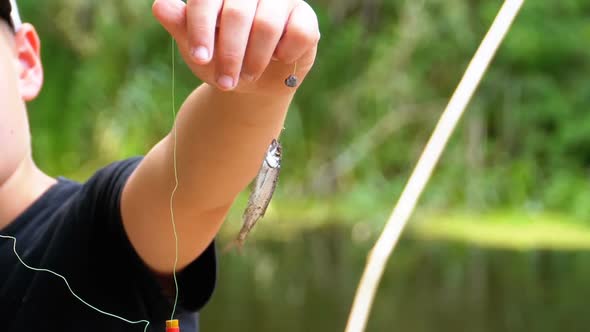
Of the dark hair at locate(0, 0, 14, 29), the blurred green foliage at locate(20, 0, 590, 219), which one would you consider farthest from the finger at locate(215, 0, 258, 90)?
the blurred green foliage at locate(20, 0, 590, 219)

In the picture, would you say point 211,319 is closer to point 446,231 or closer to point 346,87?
point 446,231

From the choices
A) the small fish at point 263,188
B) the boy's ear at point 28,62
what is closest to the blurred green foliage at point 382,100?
the boy's ear at point 28,62

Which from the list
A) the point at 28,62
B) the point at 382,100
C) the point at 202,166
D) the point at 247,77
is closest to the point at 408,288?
the point at 382,100

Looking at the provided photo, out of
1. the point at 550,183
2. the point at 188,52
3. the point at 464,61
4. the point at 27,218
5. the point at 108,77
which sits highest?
the point at 188,52

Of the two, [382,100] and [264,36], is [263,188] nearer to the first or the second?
[264,36]

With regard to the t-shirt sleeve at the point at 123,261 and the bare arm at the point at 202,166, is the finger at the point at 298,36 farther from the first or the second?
the t-shirt sleeve at the point at 123,261

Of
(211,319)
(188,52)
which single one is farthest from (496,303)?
(188,52)
